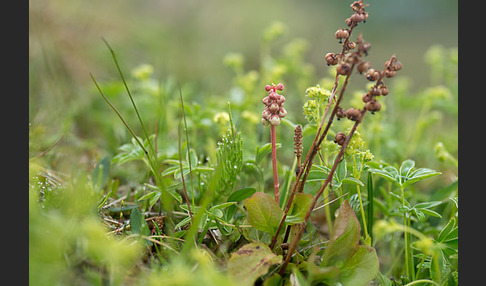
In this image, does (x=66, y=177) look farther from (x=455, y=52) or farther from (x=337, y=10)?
(x=337, y=10)

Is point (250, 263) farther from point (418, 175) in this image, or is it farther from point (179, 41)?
point (179, 41)

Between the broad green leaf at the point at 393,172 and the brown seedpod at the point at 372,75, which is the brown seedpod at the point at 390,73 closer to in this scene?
the brown seedpod at the point at 372,75

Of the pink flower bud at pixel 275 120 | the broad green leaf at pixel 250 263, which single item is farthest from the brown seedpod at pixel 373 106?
the broad green leaf at pixel 250 263

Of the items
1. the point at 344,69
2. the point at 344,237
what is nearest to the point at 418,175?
the point at 344,237

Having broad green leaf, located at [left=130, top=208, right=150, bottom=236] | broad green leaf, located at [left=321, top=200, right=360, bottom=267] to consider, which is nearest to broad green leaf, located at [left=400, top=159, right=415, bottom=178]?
broad green leaf, located at [left=321, top=200, right=360, bottom=267]

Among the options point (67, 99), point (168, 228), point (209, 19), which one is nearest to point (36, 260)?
point (168, 228)

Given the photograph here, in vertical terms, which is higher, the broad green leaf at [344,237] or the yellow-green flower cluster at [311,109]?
the yellow-green flower cluster at [311,109]
